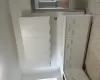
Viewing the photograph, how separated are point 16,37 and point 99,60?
148 cm

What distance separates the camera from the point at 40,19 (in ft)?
6.30

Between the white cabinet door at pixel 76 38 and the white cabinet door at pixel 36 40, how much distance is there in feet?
1.50

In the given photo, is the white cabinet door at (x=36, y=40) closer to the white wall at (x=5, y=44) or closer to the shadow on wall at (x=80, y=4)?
the white wall at (x=5, y=44)

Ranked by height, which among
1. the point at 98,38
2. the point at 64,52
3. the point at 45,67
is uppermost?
the point at 98,38

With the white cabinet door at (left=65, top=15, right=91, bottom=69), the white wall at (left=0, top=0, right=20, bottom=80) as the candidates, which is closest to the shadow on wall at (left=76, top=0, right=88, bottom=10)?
the white cabinet door at (left=65, top=15, right=91, bottom=69)

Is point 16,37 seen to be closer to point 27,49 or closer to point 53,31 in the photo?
point 27,49

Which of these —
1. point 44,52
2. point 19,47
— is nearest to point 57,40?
point 44,52

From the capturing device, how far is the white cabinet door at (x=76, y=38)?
163 cm

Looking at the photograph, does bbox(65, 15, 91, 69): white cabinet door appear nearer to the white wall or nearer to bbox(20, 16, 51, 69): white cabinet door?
bbox(20, 16, 51, 69): white cabinet door

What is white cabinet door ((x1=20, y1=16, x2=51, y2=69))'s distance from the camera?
1934 millimetres

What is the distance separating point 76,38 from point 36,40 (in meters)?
0.72

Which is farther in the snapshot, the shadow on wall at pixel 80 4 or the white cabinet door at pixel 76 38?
the shadow on wall at pixel 80 4

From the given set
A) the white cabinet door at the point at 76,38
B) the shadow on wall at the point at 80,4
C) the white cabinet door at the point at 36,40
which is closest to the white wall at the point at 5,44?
the white cabinet door at the point at 36,40

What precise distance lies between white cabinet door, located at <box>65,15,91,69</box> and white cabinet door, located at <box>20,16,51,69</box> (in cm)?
46
